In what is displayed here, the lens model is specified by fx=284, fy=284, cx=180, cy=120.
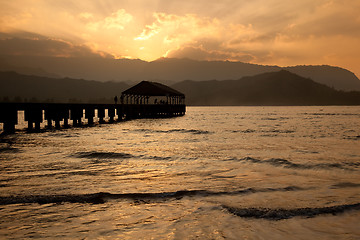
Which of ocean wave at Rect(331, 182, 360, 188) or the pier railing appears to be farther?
the pier railing

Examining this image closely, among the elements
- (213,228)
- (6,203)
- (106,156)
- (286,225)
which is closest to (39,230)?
(6,203)

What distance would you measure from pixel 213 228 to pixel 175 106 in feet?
185

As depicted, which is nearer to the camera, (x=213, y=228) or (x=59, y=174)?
(x=213, y=228)

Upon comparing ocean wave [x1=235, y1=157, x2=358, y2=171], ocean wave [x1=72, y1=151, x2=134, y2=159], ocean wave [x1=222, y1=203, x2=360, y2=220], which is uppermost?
ocean wave [x1=222, y1=203, x2=360, y2=220]

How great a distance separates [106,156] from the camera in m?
11.4

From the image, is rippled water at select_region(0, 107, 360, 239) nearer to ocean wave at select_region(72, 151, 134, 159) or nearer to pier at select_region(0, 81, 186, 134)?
ocean wave at select_region(72, 151, 134, 159)

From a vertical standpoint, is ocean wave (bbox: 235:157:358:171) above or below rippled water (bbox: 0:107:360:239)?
below

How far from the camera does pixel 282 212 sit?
16.1 feet

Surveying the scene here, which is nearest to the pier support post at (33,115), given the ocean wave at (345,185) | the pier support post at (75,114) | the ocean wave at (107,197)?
the pier support post at (75,114)

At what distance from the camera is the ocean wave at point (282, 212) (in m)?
4.76

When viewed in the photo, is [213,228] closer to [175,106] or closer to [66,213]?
[66,213]

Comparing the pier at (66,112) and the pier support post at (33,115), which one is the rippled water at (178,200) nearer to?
the pier at (66,112)

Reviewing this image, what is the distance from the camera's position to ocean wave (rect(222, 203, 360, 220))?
4762 millimetres

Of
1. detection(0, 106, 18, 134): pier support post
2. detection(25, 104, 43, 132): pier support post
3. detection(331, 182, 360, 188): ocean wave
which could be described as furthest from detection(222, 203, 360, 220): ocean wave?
detection(25, 104, 43, 132): pier support post
